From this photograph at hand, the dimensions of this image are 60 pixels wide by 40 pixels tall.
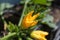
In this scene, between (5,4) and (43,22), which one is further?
(5,4)

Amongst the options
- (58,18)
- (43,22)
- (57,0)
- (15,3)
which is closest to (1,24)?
(43,22)

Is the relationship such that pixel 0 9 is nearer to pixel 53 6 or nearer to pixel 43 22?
pixel 43 22

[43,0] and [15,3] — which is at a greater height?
[43,0]

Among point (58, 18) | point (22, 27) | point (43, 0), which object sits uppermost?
point (43, 0)

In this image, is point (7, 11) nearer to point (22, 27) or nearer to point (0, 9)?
point (0, 9)

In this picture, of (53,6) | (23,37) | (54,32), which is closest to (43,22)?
(54,32)

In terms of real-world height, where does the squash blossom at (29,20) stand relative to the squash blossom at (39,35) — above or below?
above

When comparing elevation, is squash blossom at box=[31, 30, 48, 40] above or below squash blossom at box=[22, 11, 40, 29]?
below

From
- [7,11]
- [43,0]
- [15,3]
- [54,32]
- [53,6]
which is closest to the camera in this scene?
[43,0]

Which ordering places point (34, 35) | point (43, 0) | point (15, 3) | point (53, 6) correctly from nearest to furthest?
point (34, 35) < point (43, 0) < point (15, 3) < point (53, 6)
